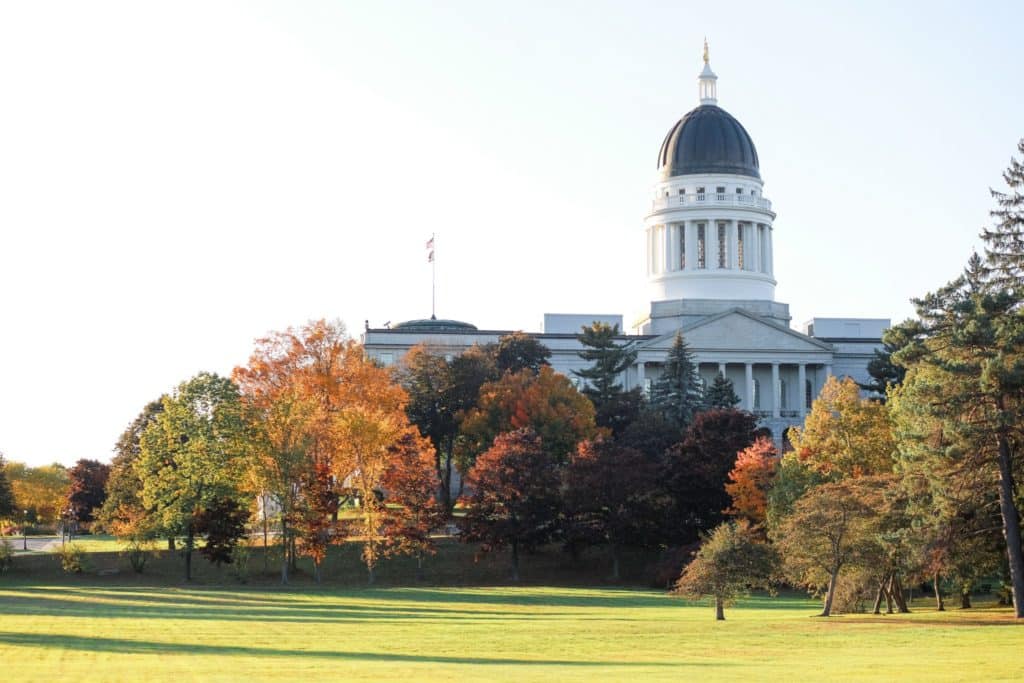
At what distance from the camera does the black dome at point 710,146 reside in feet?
453

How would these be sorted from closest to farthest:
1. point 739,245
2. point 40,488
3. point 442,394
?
1. point 442,394
2. point 40,488
3. point 739,245

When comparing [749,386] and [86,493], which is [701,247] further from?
[86,493]

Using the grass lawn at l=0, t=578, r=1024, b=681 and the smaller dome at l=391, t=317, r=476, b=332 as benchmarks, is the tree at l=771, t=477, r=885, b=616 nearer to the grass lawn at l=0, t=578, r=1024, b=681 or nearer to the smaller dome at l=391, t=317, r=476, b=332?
the grass lawn at l=0, t=578, r=1024, b=681

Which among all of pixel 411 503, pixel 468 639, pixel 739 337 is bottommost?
pixel 468 639

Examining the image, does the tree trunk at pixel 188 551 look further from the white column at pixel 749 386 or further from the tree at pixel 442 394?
the white column at pixel 749 386

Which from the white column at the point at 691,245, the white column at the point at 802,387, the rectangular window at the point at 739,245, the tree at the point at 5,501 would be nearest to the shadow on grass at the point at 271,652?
the tree at the point at 5,501

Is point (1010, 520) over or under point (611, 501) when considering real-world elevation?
under

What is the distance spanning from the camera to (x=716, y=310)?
443 ft

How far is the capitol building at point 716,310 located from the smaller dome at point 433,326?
152 mm

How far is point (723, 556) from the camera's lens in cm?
5519

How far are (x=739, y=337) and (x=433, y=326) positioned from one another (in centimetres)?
2574

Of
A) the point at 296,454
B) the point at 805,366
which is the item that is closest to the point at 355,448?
the point at 296,454

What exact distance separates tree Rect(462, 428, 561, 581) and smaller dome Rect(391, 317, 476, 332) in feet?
170

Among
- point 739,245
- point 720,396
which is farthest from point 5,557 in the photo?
point 739,245
